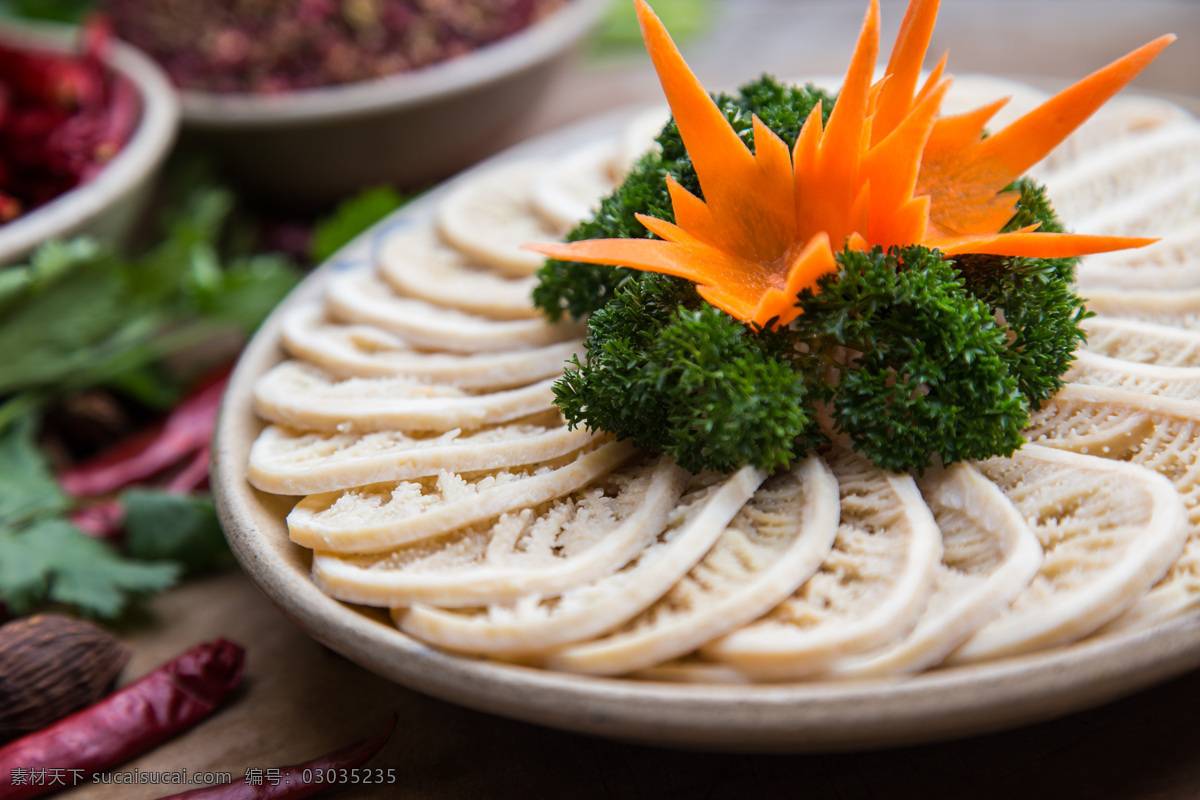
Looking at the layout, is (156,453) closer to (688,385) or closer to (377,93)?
(377,93)

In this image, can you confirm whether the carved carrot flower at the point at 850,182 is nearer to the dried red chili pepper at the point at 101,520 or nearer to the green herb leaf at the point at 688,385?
the green herb leaf at the point at 688,385

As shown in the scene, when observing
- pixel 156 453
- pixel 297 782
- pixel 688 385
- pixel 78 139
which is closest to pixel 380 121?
pixel 78 139

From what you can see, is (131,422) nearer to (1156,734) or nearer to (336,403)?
(336,403)

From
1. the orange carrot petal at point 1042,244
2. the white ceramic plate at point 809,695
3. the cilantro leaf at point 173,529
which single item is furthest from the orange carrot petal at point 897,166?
the cilantro leaf at point 173,529

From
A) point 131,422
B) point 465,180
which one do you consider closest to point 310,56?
point 465,180

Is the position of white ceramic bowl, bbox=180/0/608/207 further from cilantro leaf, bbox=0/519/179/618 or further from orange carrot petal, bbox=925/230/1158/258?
orange carrot petal, bbox=925/230/1158/258

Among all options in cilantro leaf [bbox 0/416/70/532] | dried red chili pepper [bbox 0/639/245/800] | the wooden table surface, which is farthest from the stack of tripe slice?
cilantro leaf [bbox 0/416/70/532]

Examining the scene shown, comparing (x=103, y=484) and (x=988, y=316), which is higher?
(x=988, y=316)

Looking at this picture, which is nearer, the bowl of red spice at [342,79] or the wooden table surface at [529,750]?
the wooden table surface at [529,750]
